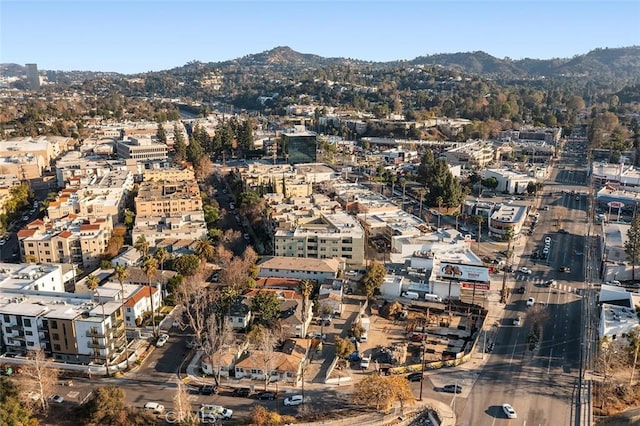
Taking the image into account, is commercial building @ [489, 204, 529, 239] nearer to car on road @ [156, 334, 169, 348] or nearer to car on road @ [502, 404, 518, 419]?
car on road @ [502, 404, 518, 419]

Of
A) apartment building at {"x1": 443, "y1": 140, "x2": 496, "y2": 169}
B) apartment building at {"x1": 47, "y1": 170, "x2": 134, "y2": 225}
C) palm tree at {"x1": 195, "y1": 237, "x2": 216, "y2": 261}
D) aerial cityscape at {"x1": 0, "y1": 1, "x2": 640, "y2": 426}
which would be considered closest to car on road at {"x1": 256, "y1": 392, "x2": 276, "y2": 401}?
aerial cityscape at {"x1": 0, "y1": 1, "x2": 640, "y2": 426}

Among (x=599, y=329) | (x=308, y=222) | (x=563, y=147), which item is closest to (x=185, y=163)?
(x=308, y=222)

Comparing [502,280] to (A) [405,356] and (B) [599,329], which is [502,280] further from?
(A) [405,356]

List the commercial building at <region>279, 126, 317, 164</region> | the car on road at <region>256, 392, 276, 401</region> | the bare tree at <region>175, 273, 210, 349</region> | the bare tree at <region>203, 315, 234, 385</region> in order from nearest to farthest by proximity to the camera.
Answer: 1. the car on road at <region>256, 392, 276, 401</region>
2. the bare tree at <region>203, 315, 234, 385</region>
3. the bare tree at <region>175, 273, 210, 349</region>
4. the commercial building at <region>279, 126, 317, 164</region>

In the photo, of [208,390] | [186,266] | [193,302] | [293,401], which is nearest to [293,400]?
[293,401]

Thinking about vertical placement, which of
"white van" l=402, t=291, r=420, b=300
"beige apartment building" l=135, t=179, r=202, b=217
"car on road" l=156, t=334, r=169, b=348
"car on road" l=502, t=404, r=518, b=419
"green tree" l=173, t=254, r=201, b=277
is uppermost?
"beige apartment building" l=135, t=179, r=202, b=217

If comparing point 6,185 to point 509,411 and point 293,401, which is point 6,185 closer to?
point 293,401

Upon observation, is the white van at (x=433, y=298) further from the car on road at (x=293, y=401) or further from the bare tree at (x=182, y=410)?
the bare tree at (x=182, y=410)
